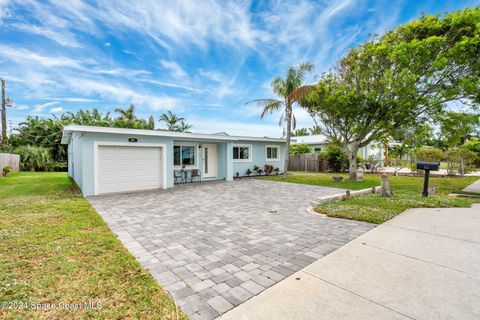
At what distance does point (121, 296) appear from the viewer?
251 cm

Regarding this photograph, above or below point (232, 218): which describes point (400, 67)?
above

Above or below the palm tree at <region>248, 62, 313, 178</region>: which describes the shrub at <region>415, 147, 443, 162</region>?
below

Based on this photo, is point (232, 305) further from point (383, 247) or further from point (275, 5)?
point (275, 5)

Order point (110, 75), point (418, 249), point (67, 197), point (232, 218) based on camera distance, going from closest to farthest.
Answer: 1. point (418, 249)
2. point (232, 218)
3. point (67, 197)
4. point (110, 75)

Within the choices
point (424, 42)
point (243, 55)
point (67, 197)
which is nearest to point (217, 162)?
point (243, 55)

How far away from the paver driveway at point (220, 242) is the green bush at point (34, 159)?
20234mm

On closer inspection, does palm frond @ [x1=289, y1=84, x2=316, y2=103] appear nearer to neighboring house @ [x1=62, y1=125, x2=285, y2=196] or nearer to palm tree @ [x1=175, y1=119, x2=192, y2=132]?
neighboring house @ [x1=62, y1=125, x2=285, y2=196]

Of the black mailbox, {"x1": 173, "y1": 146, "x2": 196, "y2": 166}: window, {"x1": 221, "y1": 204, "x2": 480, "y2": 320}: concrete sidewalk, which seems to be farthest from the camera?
{"x1": 173, "y1": 146, "x2": 196, "y2": 166}: window

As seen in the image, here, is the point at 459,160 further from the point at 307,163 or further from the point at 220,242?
the point at 220,242

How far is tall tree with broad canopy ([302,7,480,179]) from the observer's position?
9227 mm

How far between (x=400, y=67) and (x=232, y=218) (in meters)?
10.3

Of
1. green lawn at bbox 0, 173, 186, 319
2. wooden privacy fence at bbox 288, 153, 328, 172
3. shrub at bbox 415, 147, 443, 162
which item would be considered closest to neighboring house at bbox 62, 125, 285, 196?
green lawn at bbox 0, 173, 186, 319

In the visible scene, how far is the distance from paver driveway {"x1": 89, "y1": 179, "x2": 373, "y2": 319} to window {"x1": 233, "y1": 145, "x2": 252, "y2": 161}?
8.05 meters

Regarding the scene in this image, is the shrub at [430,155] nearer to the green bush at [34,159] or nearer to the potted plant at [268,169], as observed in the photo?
the potted plant at [268,169]
